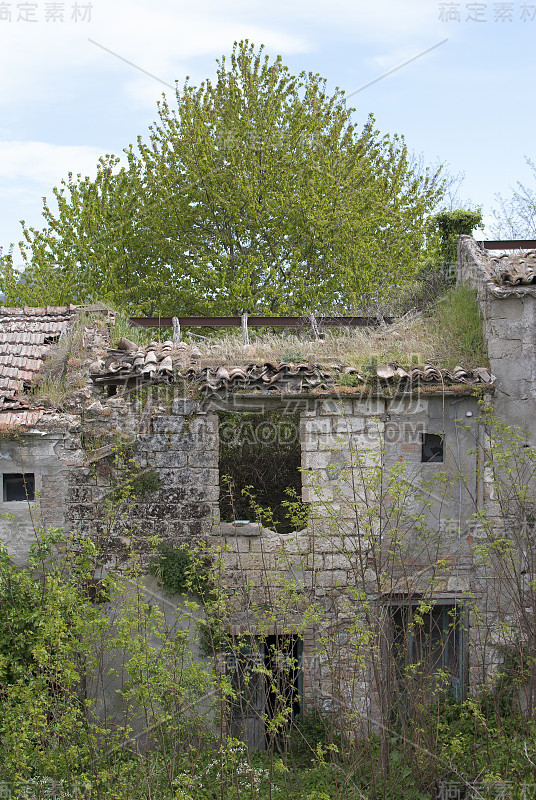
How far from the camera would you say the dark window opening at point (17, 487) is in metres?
8.44

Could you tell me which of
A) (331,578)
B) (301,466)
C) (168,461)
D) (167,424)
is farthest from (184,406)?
(331,578)

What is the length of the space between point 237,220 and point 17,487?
12623mm

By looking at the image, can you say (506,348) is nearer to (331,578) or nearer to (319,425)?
(319,425)

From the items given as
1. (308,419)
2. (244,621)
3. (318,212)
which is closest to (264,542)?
(244,621)

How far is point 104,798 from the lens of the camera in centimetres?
632

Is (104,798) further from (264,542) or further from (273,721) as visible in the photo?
(264,542)

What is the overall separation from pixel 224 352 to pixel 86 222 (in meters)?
12.6

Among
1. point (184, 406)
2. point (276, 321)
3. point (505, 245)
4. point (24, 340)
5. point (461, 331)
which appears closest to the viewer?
point (184, 406)

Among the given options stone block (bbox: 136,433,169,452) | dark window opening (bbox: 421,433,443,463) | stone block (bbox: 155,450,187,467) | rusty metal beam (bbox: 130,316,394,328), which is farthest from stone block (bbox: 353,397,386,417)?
rusty metal beam (bbox: 130,316,394,328)

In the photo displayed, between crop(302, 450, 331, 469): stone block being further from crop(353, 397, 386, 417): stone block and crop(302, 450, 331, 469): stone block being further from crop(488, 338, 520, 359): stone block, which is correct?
crop(488, 338, 520, 359): stone block

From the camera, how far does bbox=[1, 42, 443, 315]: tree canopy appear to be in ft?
62.8

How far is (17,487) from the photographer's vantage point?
8.46 m

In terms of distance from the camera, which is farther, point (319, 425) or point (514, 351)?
point (514, 351)

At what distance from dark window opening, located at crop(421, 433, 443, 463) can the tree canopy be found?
1025 centimetres
